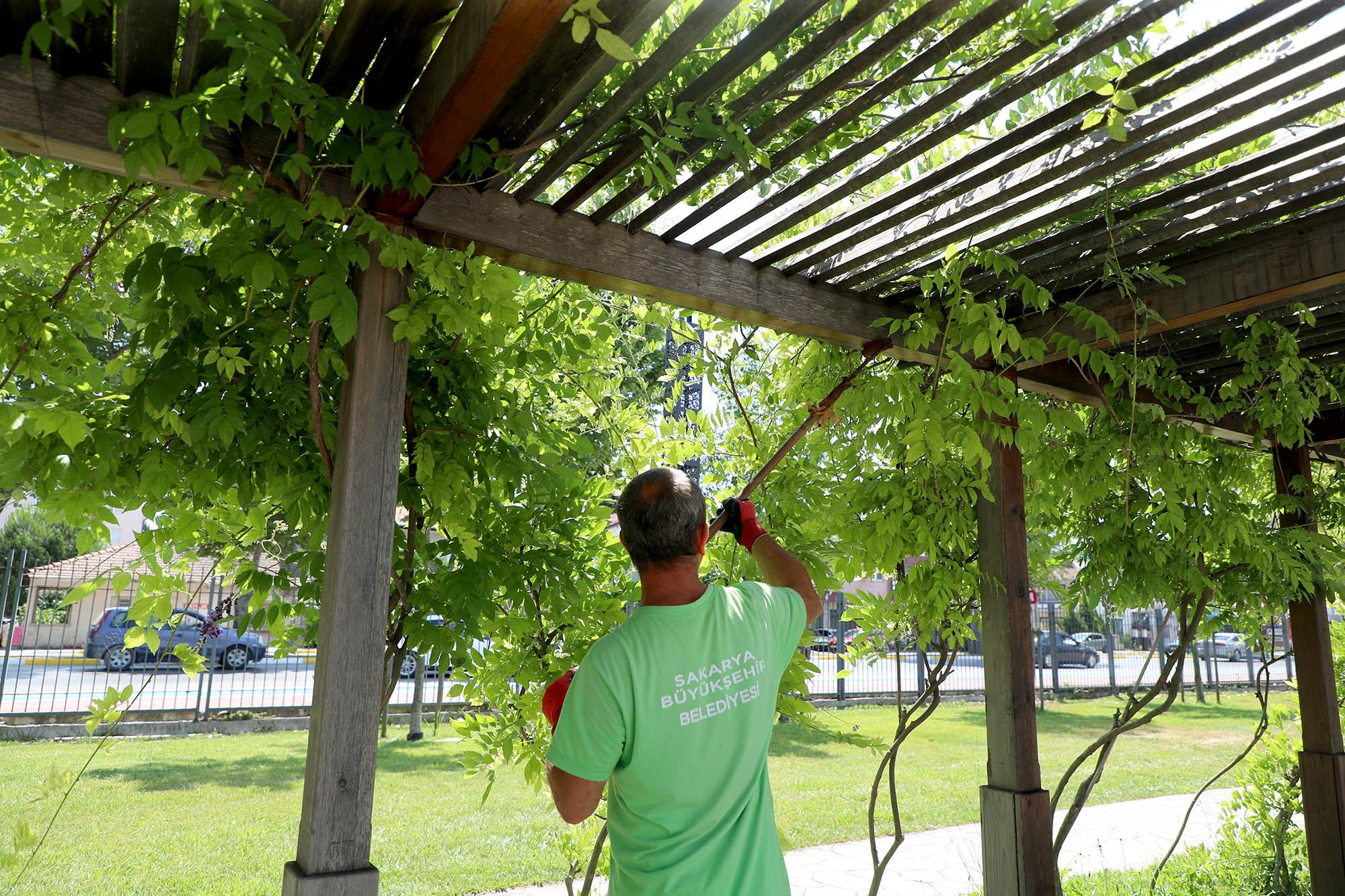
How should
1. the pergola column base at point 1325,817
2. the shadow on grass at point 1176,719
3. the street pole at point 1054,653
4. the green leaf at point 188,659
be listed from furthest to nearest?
the street pole at point 1054,653, the shadow on grass at point 1176,719, the pergola column base at point 1325,817, the green leaf at point 188,659

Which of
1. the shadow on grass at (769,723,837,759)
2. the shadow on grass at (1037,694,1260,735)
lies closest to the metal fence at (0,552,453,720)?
the shadow on grass at (769,723,837,759)

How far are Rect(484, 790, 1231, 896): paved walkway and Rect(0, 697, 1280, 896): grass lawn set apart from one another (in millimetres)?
298

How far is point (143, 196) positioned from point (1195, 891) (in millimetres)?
5891

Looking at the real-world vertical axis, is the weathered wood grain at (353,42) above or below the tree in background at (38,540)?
below

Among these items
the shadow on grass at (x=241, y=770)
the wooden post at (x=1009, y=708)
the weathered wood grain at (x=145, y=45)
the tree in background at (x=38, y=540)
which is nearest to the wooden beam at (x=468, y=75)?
the weathered wood grain at (x=145, y=45)

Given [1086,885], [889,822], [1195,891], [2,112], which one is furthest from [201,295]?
[889,822]

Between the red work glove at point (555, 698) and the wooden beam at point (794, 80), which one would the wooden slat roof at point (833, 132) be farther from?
the red work glove at point (555, 698)

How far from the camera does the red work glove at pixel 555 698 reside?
1.67m

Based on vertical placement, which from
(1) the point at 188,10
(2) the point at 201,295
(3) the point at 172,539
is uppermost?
(1) the point at 188,10

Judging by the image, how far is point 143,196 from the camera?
2535mm

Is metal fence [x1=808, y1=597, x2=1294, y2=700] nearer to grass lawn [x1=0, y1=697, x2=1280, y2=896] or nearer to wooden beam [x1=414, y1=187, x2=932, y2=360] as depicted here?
grass lawn [x1=0, y1=697, x2=1280, y2=896]

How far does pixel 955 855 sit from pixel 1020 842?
3.36 meters

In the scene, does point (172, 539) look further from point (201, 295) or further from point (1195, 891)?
point (1195, 891)

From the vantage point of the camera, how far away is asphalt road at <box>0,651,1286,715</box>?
33.1 feet
